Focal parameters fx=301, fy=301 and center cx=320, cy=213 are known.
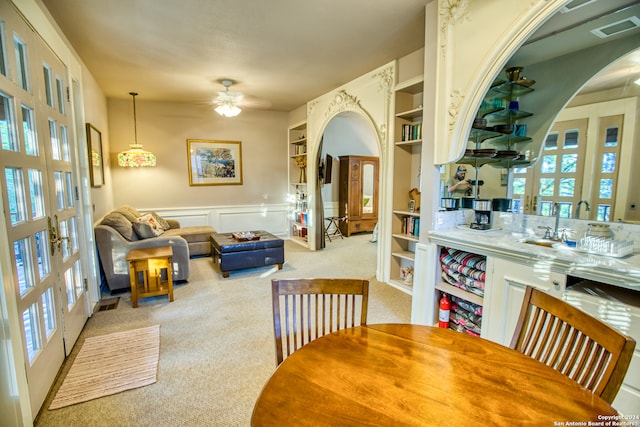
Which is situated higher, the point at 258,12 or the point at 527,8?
the point at 258,12

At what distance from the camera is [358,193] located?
22.9 ft

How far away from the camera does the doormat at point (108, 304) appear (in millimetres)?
3152

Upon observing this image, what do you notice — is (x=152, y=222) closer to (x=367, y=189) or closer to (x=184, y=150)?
(x=184, y=150)

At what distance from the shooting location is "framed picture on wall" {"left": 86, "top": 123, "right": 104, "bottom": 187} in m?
3.48

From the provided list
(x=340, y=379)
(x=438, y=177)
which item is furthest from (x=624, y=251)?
(x=340, y=379)

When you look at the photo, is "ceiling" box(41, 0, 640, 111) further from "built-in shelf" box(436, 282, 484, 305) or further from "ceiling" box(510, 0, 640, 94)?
"built-in shelf" box(436, 282, 484, 305)

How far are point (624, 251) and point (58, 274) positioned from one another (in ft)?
11.8

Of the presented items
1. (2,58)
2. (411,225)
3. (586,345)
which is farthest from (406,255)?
(2,58)

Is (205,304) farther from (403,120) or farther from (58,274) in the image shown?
(403,120)

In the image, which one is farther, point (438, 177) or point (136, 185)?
point (136, 185)

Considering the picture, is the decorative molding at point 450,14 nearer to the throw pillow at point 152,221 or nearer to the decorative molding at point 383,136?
the decorative molding at point 383,136

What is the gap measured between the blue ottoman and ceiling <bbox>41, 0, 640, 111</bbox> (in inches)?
90.4

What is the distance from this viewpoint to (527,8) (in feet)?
5.93

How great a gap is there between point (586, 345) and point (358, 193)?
5976 mm
